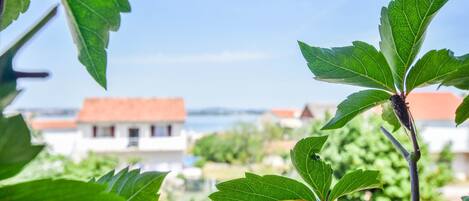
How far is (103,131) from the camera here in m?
9.60

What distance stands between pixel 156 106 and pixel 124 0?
31.1 ft

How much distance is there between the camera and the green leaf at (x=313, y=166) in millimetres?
170

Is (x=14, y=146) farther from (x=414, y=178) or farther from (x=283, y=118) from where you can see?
(x=283, y=118)

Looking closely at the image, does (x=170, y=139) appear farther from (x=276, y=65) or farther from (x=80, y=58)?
(x=80, y=58)

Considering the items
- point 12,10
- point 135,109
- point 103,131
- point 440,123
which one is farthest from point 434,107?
point 103,131

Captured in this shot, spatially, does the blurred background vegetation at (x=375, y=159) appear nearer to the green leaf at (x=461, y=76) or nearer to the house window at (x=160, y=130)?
the green leaf at (x=461, y=76)

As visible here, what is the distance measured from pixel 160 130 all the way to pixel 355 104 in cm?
982

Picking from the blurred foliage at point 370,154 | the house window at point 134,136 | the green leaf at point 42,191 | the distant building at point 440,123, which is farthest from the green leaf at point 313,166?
the house window at point 134,136

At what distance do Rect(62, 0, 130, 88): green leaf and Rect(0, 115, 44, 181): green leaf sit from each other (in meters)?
0.04

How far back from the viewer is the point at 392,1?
0.55 feet

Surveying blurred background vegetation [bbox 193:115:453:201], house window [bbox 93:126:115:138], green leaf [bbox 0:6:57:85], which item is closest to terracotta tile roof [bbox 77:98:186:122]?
house window [bbox 93:126:115:138]

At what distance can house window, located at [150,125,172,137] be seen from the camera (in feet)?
32.1

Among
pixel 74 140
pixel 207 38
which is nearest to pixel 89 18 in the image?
pixel 74 140

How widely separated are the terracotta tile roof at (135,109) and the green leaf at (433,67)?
9272 mm
